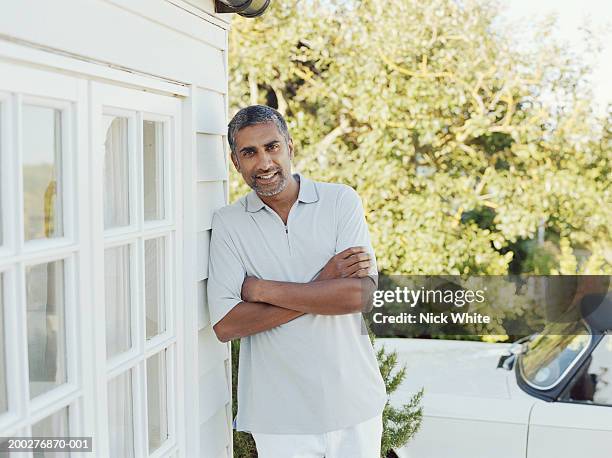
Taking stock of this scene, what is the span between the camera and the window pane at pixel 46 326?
5.40 feet

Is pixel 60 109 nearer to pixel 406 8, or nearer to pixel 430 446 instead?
pixel 430 446

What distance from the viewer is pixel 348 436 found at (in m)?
2.41

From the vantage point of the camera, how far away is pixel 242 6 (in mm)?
2574

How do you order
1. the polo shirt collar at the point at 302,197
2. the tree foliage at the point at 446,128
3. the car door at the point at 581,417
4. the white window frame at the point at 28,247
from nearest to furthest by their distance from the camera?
the white window frame at the point at 28,247 < the polo shirt collar at the point at 302,197 < the car door at the point at 581,417 < the tree foliage at the point at 446,128

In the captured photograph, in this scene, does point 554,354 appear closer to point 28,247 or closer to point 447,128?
point 28,247

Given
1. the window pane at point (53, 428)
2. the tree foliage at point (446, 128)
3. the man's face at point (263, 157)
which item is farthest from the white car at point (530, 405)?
the tree foliage at point (446, 128)

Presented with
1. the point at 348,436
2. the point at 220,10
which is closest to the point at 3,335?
the point at 348,436

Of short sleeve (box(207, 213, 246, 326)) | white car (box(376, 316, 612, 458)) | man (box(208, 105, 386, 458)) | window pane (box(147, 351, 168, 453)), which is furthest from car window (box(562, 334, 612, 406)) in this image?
window pane (box(147, 351, 168, 453))

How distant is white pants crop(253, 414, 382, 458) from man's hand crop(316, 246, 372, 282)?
452 mm

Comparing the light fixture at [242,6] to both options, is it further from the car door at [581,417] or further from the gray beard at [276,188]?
the car door at [581,417]

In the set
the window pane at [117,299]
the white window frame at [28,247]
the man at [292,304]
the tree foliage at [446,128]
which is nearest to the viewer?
the white window frame at [28,247]

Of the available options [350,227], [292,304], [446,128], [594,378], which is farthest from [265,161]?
[446,128]

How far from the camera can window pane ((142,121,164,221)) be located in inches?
87.2

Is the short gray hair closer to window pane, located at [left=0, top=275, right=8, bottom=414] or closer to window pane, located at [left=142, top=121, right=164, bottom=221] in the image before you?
window pane, located at [left=142, top=121, right=164, bottom=221]
